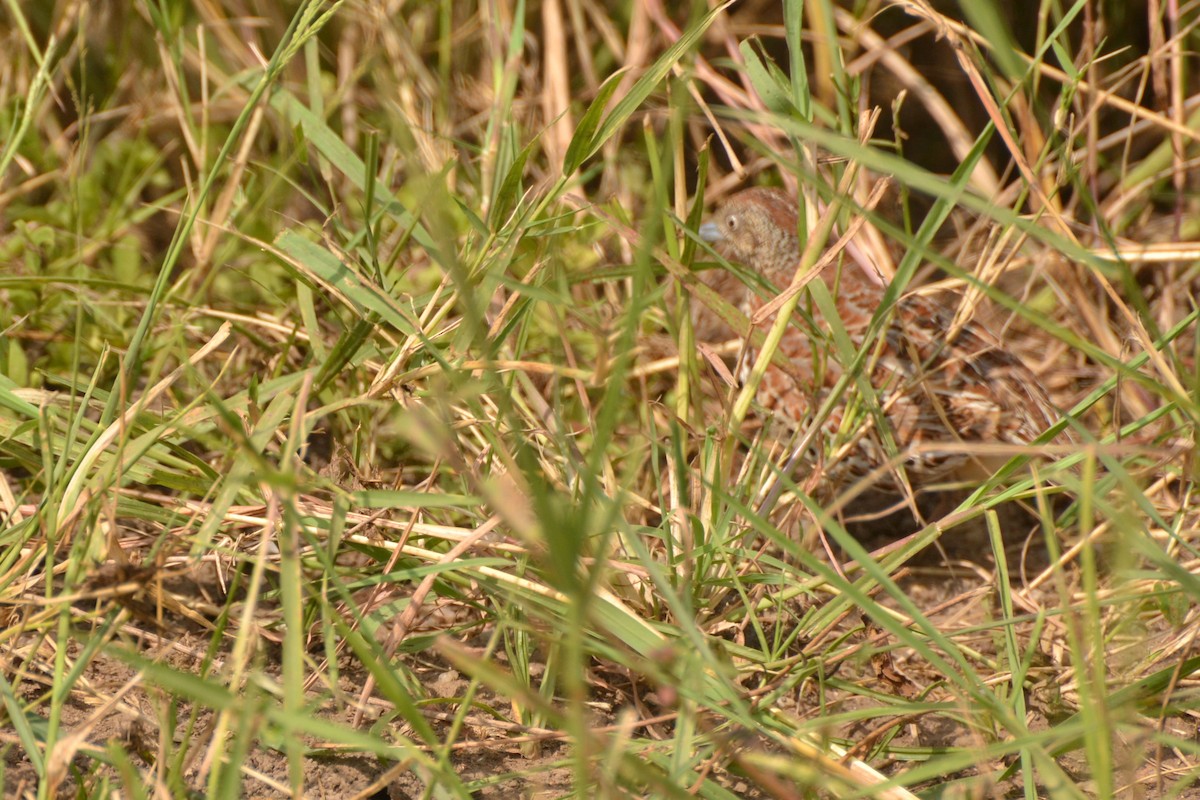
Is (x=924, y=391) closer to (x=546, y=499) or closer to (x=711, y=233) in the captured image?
(x=711, y=233)

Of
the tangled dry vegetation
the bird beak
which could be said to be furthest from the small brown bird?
the bird beak

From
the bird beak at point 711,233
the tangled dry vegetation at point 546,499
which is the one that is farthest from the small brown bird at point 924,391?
the bird beak at point 711,233

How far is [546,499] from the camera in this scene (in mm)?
1015

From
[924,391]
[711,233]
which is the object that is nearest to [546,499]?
[924,391]

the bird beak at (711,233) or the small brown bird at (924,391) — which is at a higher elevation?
the bird beak at (711,233)

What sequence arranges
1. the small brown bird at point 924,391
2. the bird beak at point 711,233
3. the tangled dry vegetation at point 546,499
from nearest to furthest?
the tangled dry vegetation at point 546,499 → the small brown bird at point 924,391 → the bird beak at point 711,233

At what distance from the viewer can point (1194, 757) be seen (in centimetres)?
199

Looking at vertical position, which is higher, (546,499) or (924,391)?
(546,499)

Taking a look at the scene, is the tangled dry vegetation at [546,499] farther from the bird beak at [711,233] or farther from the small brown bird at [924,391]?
the bird beak at [711,233]

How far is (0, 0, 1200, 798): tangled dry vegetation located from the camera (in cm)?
153

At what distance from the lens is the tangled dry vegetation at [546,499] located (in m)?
1.53

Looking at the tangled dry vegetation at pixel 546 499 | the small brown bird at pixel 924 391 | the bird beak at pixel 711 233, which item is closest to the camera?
the tangled dry vegetation at pixel 546 499

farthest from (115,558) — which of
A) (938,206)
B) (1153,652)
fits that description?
(1153,652)

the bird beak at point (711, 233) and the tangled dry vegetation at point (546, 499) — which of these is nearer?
the tangled dry vegetation at point (546, 499)
